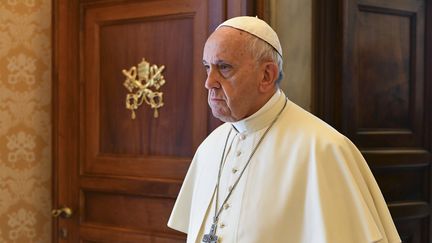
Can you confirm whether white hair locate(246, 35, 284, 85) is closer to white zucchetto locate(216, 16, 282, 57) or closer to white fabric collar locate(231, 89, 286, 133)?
white zucchetto locate(216, 16, 282, 57)

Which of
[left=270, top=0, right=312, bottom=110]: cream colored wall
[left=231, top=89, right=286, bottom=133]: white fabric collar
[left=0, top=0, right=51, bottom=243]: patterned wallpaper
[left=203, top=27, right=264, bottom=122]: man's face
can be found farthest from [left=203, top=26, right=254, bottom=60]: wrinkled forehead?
[left=0, top=0, right=51, bottom=243]: patterned wallpaper

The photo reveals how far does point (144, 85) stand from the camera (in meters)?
2.40

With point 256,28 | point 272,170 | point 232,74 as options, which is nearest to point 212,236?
point 272,170

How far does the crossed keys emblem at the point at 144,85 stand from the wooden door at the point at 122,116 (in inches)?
1.0

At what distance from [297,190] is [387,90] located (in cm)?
102

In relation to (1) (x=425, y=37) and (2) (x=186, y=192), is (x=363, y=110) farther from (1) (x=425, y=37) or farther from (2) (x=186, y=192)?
(2) (x=186, y=192)

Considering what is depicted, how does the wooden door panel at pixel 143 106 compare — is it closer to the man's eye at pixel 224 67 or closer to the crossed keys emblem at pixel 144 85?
the crossed keys emblem at pixel 144 85

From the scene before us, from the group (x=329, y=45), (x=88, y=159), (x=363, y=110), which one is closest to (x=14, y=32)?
(x=88, y=159)

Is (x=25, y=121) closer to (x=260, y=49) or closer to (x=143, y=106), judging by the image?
(x=143, y=106)

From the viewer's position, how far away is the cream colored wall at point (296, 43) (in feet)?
7.11

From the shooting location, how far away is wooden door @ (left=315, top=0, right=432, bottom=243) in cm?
231

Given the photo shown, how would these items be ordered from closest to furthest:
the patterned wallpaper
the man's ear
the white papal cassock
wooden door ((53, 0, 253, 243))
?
the white papal cassock
the man's ear
wooden door ((53, 0, 253, 243))
the patterned wallpaper

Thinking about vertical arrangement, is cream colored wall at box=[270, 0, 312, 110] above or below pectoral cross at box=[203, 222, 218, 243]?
above

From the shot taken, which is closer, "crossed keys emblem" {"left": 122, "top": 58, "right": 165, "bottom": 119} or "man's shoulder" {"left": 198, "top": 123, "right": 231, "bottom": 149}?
"man's shoulder" {"left": 198, "top": 123, "right": 231, "bottom": 149}
